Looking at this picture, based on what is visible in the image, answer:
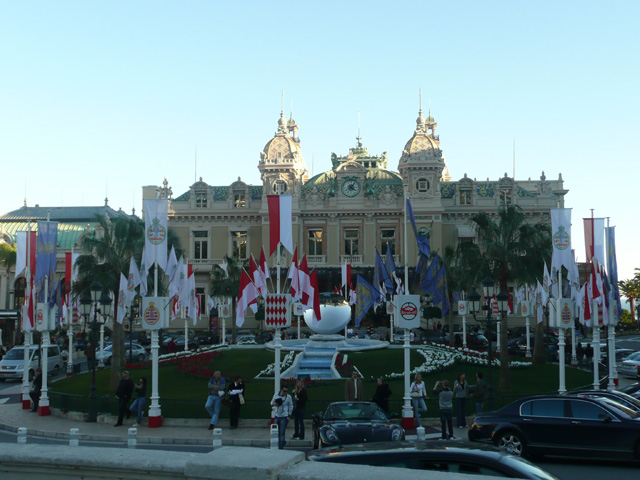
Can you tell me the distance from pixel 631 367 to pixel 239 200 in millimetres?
48992

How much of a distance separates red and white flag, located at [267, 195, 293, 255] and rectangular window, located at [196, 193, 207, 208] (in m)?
55.4

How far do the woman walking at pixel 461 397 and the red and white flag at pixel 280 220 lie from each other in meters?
6.77

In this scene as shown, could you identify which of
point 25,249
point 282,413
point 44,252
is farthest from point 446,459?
point 25,249

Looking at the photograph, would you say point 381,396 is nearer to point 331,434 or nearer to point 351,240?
point 331,434

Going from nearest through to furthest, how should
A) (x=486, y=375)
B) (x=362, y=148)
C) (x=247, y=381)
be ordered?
1. (x=247, y=381)
2. (x=486, y=375)
3. (x=362, y=148)

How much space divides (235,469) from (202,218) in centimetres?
7210

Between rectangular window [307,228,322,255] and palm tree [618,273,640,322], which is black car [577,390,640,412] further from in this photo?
palm tree [618,273,640,322]

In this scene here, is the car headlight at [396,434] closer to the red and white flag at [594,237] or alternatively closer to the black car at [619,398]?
the black car at [619,398]

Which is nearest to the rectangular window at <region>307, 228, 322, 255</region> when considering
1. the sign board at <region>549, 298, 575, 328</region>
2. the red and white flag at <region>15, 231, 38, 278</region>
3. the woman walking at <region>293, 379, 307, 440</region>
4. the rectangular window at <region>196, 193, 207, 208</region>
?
the rectangular window at <region>196, 193, 207, 208</region>

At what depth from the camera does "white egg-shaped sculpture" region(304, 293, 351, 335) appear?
3856cm

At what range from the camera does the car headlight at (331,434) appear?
50.8 feet

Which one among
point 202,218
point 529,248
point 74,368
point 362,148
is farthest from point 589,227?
point 362,148

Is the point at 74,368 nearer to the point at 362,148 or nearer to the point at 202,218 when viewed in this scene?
the point at 202,218

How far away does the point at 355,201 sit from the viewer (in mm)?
73938
